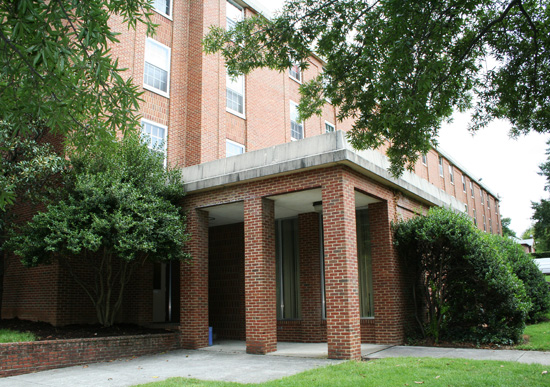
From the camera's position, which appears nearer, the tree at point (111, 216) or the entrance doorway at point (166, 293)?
the tree at point (111, 216)

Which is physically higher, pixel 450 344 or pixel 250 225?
pixel 250 225

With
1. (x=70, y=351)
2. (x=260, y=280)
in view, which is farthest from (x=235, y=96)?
(x=70, y=351)

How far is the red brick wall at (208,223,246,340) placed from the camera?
14977 millimetres

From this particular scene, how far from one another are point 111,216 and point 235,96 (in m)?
9.80

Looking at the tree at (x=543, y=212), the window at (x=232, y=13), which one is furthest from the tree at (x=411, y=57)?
the tree at (x=543, y=212)

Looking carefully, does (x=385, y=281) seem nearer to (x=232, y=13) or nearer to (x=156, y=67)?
(x=156, y=67)

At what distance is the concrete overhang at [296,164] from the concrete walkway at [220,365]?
4141mm

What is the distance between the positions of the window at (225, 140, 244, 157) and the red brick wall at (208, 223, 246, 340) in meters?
3.56

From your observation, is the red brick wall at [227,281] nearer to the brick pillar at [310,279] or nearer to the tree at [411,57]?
the brick pillar at [310,279]

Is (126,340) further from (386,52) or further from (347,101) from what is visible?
(386,52)

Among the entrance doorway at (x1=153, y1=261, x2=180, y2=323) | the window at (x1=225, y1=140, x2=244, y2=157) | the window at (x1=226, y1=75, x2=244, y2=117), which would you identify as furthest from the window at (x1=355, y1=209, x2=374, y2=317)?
the window at (x1=226, y1=75, x2=244, y2=117)

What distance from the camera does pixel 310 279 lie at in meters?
13.4

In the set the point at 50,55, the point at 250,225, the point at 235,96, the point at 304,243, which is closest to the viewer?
the point at 50,55

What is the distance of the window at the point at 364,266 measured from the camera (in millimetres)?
12805
